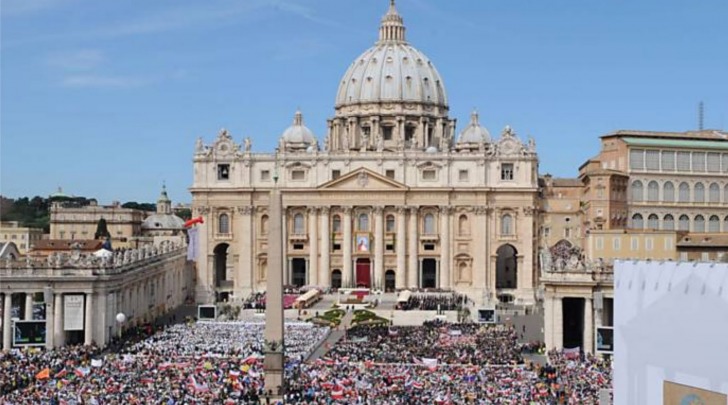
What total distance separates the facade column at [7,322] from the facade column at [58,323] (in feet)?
8.04

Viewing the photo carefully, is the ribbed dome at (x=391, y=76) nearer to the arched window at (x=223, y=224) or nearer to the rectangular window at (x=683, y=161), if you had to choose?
the arched window at (x=223, y=224)

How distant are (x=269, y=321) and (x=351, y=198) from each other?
56012 mm

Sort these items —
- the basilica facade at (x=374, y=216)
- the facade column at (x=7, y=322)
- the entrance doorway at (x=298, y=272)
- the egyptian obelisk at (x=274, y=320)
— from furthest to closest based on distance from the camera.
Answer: the entrance doorway at (x=298, y=272), the basilica facade at (x=374, y=216), the facade column at (x=7, y=322), the egyptian obelisk at (x=274, y=320)

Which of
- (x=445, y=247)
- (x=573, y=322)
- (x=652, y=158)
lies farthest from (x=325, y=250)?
(x=573, y=322)

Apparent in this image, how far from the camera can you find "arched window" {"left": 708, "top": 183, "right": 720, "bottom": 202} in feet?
326

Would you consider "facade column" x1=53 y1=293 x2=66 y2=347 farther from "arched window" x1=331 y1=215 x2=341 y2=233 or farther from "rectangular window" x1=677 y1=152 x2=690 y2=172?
"rectangular window" x1=677 y1=152 x2=690 y2=172

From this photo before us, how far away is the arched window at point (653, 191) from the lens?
97938mm

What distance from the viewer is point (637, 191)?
97.7 metres

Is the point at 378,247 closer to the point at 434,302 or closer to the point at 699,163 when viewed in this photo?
the point at 434,302

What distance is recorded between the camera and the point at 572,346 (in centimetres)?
5900

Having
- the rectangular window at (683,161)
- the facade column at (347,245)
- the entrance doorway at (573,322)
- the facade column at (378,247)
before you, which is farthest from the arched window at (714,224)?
the entrance doorway at (573,322)

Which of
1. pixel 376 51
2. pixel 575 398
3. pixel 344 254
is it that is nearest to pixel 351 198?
pixel 344 254

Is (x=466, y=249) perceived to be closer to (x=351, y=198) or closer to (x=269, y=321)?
(x=351, y=198)

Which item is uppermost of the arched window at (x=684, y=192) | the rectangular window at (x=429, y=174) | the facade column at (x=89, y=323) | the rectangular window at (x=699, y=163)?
the rectangular window at (x=699, y=163)
